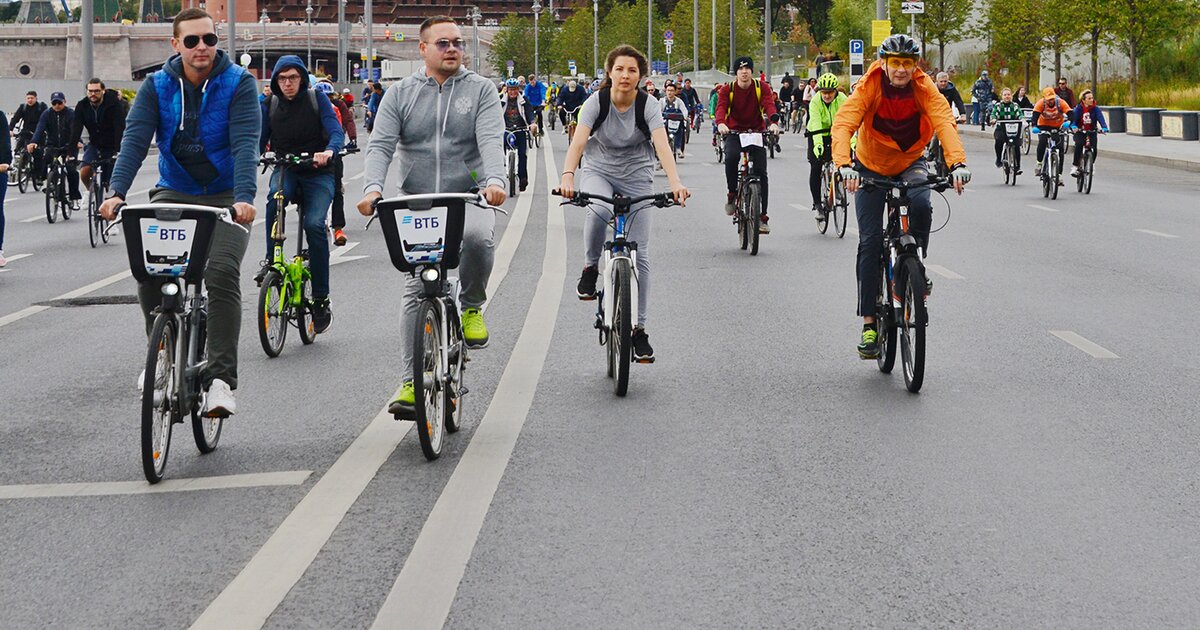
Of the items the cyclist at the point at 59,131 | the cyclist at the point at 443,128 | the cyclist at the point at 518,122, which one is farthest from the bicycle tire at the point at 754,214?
the cyclist at the point at 59,131

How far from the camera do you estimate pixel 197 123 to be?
7441 millimetres

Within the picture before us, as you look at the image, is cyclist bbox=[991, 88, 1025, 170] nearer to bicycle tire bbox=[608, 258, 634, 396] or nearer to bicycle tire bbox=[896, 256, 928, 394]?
bicycle tire bbox=[896, 256, 928, 394]

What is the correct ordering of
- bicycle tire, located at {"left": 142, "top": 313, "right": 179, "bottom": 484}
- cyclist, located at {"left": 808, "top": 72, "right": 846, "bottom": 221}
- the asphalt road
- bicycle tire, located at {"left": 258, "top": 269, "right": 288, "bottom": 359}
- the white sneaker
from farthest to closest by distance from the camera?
cyclist, located at {"left": 808, "top": 72, "right": 846, "bottom": 221}, bicycle tire, located at {"left": 258, "top": 269, "right": 288, "bottom": 359}, the white sneaker, bicycle tire, located at {"left": 142, "top": 313, "right": 179, "bottom": 484}, the asphalt road

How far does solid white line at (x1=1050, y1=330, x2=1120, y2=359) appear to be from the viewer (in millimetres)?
10258

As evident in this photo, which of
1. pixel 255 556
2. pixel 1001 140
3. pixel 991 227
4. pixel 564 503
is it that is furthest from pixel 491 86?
pixel 1001 140

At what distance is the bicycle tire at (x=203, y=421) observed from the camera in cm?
713

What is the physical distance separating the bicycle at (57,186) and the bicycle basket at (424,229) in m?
16.7

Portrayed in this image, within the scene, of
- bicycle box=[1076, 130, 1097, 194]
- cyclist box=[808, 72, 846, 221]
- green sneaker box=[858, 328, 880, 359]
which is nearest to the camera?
green sneaker box=[858, 328, 880, 359]

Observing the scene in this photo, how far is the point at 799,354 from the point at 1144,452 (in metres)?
3.15

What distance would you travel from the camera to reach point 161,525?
240 inches

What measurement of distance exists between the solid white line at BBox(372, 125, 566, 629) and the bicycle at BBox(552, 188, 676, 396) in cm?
45

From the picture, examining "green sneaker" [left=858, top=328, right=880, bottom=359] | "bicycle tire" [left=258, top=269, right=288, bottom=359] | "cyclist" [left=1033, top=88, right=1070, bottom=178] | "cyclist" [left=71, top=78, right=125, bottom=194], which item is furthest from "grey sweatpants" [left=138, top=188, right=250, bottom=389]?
"cyclist" [left=1033, top=88, right=1070, bottom=178]

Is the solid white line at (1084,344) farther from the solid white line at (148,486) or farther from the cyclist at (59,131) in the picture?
the cyclist at (59,131)

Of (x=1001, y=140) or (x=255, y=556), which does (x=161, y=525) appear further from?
(x=1001, y=140)
